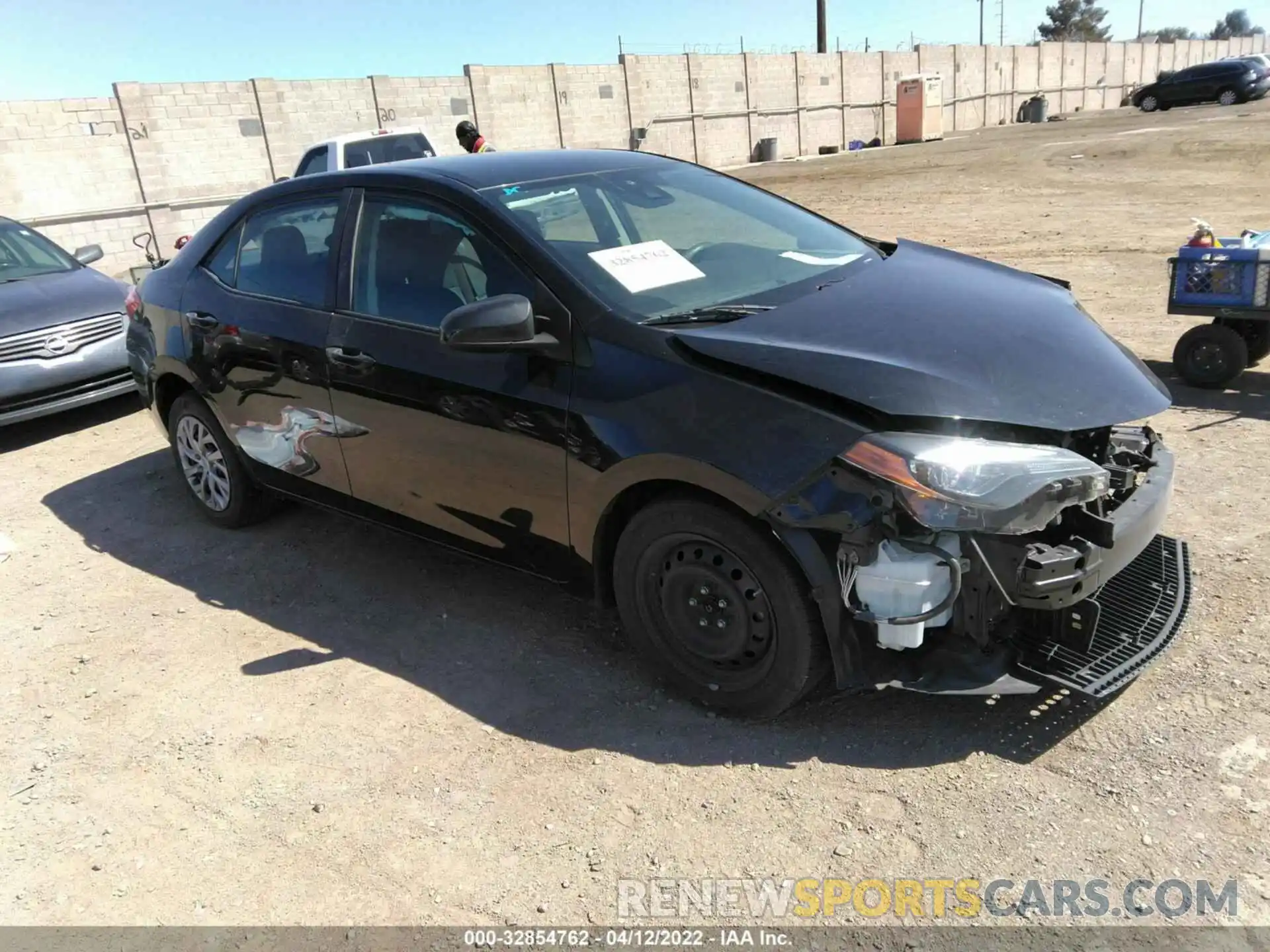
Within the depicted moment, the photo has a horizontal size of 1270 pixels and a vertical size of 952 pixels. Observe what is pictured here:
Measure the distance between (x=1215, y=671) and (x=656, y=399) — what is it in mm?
2075

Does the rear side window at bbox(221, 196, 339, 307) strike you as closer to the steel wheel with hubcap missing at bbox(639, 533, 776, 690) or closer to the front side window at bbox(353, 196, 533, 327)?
the front side window at bbox(353, 196, 533, 327)

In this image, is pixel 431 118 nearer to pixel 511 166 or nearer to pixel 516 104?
pixel 516 104

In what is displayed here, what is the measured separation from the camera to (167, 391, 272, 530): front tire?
15.8 feet

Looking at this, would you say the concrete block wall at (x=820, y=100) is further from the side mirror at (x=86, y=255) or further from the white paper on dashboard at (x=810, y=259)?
the white paper on dashboard at (x=810, y=259)

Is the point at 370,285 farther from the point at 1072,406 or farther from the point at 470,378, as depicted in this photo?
the point at 1072,406

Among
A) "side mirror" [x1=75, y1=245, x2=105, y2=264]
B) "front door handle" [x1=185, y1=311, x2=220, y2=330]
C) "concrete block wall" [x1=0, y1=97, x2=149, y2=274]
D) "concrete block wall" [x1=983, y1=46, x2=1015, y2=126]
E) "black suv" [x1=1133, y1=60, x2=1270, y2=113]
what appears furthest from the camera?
"concrete block wall" [x1=983, y1=46, x2=1015, y2=126]

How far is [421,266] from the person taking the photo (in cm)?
366

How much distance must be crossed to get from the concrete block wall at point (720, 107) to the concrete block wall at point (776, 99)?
0.46m

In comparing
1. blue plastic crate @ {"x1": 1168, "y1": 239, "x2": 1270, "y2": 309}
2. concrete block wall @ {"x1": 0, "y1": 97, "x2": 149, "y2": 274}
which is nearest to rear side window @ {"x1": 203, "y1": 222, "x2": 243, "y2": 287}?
blue plastic crate @ {"x1": 1168, "y1": 239, "x2": 1270, "y2": 309}

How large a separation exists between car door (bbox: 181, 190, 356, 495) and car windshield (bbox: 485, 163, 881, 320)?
1.06m

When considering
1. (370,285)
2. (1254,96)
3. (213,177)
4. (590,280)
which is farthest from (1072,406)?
(1254,96)

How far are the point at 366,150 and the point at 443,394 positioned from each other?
8956mm

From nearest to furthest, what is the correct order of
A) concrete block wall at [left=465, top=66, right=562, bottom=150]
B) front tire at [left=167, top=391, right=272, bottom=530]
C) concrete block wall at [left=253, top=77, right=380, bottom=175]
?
1. front tire at [left=167, top=391, right=272, bottom=530]
2. concrete block wall at [left=253, top=77, right=380, bottom=175]
3. concrete block wall at [left=465, top=66, right=562, bottom=150]

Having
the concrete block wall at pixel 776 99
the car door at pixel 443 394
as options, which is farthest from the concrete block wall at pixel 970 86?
the car door at pixel 443 394
